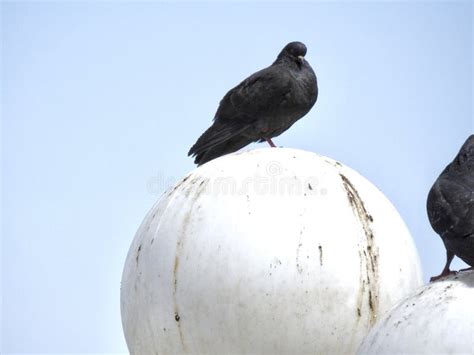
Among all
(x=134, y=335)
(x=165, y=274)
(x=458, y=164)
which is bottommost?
(x=134, y=335)

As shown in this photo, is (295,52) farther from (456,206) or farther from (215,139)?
(456,206)

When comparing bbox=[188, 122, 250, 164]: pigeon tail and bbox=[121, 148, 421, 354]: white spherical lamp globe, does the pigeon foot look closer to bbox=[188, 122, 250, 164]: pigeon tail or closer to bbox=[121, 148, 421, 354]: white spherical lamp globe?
bbox=[121, 148, 421, 354]: white spherical lamp globe

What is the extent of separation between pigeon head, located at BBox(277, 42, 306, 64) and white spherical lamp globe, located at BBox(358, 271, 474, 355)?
537 cm

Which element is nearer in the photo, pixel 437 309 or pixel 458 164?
pixel 437 309

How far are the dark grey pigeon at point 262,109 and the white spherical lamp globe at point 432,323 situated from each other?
486cm

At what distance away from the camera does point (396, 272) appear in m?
8.71

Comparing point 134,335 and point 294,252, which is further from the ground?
point 294,252

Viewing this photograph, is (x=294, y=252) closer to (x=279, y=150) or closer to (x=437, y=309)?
(x=279, y=150)

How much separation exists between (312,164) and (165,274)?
1.70m

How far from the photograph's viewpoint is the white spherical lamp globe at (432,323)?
6.02 m

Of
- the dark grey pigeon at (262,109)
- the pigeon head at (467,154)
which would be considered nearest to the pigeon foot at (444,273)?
the pigeon head at (467,154)

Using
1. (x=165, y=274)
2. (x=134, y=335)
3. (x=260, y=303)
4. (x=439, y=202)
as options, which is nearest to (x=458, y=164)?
(x=439, y=202)

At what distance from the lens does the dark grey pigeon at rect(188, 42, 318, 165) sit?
11352 millimetres

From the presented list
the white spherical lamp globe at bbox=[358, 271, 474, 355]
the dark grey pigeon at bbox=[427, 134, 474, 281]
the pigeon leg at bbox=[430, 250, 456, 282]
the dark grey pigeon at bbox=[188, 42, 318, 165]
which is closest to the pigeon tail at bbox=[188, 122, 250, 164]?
the dark grey pigeon at bbox=[188, 42, 318, 165]
